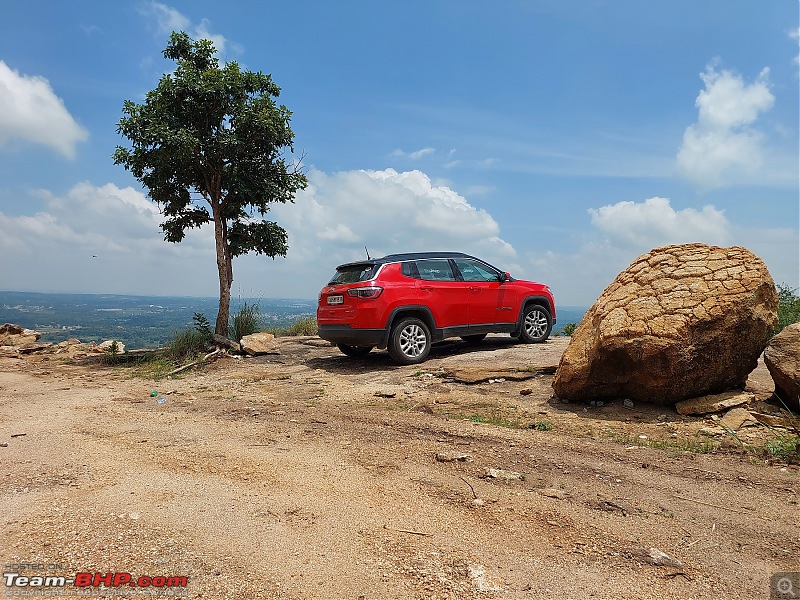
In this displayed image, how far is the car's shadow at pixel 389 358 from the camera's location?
30.8ft

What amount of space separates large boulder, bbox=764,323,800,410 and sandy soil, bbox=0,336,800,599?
24.3 inches

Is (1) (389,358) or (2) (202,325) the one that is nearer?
(1) (389,358)

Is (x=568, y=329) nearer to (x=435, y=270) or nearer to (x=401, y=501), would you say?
(x=435, y=270)

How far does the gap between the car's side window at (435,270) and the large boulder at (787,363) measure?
558cm

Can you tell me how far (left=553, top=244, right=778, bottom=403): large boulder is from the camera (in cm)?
553

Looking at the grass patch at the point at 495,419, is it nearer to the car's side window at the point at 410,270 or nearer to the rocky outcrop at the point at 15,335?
the car's side window at the point at 410,270

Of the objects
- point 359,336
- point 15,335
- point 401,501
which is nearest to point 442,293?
point 359,336

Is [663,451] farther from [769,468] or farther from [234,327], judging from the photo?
[234,327]

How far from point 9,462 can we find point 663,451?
5.51m

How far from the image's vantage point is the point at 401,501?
11.1 ft

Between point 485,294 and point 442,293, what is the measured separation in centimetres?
107

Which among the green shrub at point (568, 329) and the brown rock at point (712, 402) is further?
the green shrub at point (568, 329)

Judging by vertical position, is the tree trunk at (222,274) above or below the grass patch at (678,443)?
above

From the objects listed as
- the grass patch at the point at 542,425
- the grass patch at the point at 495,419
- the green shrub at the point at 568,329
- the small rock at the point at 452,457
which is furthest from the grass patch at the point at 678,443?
the green shrub at the point at 568,329
